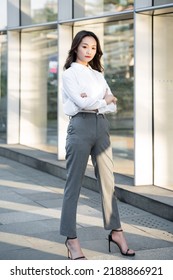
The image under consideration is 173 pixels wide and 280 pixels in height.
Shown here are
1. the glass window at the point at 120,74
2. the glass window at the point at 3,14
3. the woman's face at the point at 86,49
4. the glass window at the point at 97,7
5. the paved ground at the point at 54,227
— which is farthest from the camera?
the glass window at the point at 3,14

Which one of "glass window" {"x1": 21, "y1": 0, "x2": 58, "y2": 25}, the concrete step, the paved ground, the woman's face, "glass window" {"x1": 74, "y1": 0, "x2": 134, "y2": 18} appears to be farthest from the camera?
"glass window" {"x1": 21, "y1": 0, "x2": 58, "y2": 25}

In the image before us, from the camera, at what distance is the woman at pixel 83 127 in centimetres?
485

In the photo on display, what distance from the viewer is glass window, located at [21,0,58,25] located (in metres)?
10.8

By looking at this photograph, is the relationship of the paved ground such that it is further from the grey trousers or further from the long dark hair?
the long dark hair

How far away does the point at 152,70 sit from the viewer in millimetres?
7625

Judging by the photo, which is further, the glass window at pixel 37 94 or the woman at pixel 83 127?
the glass window at pixel 37 94

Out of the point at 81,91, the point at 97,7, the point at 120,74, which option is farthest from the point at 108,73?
the point at 81,91

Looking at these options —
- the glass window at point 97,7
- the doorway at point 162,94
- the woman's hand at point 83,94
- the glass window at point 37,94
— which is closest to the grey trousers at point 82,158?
the woman's hand at point 83,94

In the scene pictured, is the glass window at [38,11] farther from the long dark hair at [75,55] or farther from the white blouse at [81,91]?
the white blouse at [81,91]

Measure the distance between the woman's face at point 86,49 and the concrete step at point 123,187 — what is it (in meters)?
2.24

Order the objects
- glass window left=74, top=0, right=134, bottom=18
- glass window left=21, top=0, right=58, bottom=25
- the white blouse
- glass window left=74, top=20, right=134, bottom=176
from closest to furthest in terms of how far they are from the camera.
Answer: the white blouse
glass window left=74, top=0, right=134, bottom=18
glass window left=74, top=20, right=134, bottom=176
glass window left=21, top=0, right=58, bottom=25

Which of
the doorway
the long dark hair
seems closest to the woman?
the long dark hair

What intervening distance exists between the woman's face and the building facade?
258 cm

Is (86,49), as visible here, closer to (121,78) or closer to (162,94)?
(162,94)
